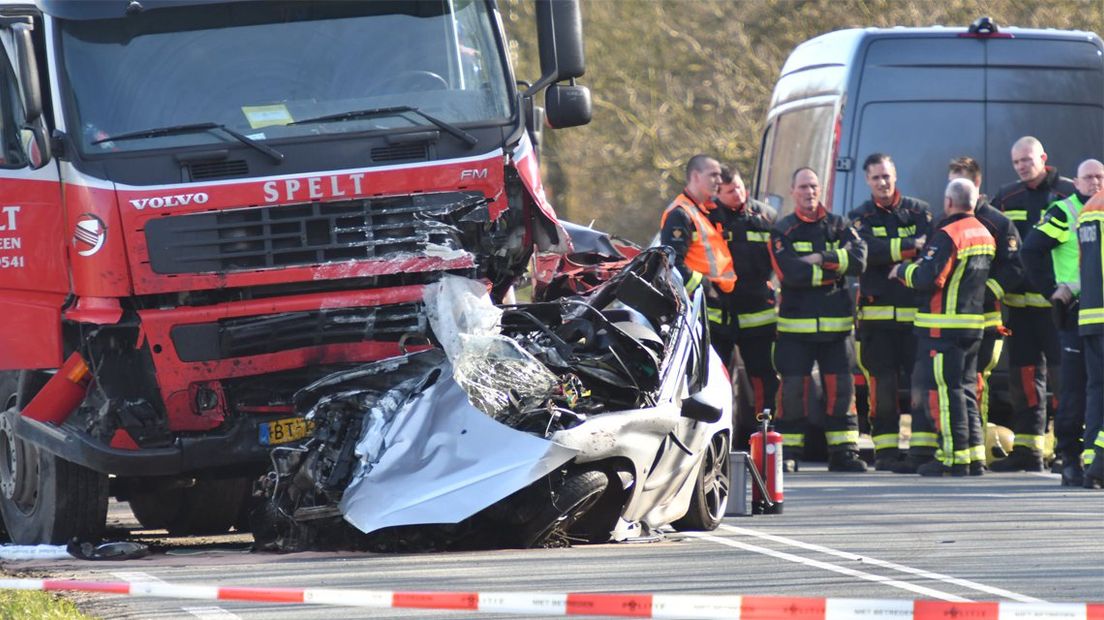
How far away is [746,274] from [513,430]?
18.6ft

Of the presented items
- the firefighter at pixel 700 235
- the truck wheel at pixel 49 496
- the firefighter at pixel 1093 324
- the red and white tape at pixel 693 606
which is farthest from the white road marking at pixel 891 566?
the firefighter at pixel 700 235

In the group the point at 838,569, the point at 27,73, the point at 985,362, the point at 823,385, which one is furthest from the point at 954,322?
the point at 27,73

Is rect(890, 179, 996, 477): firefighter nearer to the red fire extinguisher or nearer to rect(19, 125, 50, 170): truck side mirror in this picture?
the red fire extinguisher

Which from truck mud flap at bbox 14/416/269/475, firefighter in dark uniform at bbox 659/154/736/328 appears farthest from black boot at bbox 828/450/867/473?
truck mud flap at bbox 14/416/269/475

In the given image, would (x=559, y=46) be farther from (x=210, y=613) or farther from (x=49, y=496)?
(x=210, y=613)

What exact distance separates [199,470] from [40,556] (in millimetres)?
839

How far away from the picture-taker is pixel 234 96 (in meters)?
9.32

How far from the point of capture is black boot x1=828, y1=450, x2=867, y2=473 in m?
13.7

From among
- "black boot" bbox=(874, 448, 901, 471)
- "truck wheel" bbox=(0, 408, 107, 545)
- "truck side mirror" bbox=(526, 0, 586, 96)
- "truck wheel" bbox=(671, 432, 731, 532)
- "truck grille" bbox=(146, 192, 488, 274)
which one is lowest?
"black boot" bbox=(874, 448, 901, 471)

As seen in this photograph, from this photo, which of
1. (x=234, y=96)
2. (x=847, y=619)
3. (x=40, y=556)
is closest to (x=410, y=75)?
(x=234, y=96)

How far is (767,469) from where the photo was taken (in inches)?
416

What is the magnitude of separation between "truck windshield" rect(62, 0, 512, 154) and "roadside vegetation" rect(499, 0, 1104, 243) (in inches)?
688

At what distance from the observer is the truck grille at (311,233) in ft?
29.8

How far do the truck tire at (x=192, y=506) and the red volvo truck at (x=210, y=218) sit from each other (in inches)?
67.4
